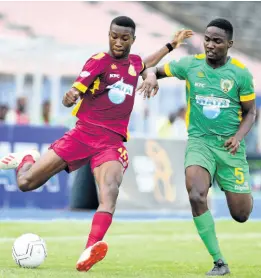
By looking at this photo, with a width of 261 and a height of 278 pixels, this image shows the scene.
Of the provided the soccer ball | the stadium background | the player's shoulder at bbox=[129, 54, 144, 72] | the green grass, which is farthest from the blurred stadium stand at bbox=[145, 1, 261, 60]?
the soccer ball

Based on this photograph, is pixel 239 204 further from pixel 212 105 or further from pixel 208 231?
pixel 212 105

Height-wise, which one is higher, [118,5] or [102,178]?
[118,5]

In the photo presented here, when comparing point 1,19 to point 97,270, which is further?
point 1,19

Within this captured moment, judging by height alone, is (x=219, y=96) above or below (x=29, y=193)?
above

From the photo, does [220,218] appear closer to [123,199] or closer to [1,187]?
[123,199]

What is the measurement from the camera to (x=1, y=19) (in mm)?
30250

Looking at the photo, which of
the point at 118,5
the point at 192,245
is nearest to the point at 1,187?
the point at 192,245

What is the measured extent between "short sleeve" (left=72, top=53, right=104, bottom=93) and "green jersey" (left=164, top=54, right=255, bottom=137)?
95 centimetres

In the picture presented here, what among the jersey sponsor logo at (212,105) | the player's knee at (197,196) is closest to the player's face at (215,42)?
the jersey sponsor logo at (212,105)

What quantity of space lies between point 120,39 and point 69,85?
19.0 meters

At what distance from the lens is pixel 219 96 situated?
937 centimetres

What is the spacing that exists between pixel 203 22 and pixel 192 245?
23.7 meters

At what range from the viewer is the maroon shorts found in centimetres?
945

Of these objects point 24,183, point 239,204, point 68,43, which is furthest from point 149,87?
point 68,43
